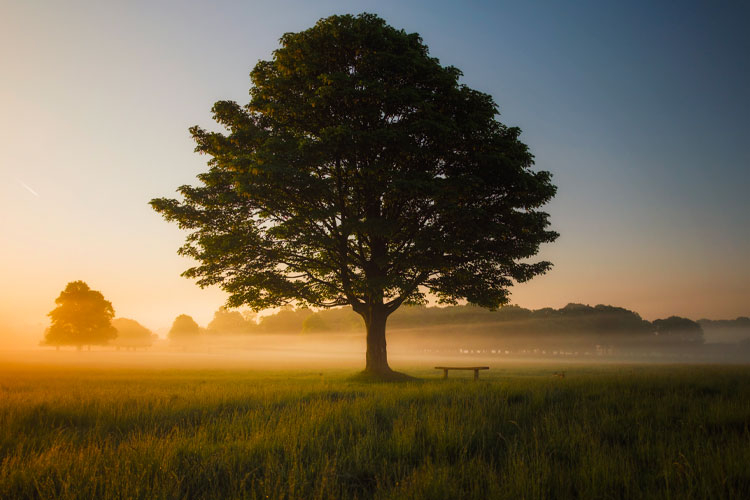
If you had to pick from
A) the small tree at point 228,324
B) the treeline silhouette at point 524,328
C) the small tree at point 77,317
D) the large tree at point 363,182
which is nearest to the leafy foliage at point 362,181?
the large tree at point 363,182

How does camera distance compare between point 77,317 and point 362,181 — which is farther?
point 77,317

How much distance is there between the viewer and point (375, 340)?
2266cm

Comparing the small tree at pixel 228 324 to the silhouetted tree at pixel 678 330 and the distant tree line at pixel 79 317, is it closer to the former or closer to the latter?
the distant tree line at pixel 79 317

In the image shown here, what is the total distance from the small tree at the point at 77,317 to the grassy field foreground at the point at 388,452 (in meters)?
72.8

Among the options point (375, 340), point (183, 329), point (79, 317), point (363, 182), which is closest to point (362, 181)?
point (363, 182)

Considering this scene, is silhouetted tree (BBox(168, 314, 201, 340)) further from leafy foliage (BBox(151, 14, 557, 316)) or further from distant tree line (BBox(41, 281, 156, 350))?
leafy foliage (BBox(151, 14, 557, 316))

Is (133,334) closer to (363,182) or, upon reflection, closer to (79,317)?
(79,317)

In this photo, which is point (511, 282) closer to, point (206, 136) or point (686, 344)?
point (206, 136)

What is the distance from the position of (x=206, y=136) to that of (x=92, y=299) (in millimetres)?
65466

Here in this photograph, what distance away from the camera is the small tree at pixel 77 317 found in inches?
2635

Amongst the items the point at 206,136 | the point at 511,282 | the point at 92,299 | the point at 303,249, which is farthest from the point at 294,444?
the point at 92,299

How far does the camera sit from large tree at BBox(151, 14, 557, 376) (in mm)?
17953

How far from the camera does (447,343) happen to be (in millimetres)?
141250

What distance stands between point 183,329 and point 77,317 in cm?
6279
